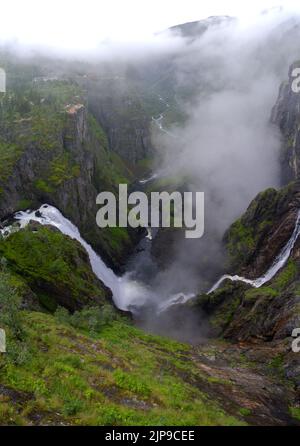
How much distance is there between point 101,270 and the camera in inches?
4163

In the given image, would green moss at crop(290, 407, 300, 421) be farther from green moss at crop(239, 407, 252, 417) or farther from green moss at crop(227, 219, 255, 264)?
green moss at crop(227, 219, 255, 264)

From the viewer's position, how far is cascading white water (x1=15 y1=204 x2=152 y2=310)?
97.1 m

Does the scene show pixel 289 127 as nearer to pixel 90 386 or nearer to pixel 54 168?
pixel 54 168

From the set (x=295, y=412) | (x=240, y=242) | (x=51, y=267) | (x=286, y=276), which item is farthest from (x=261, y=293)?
(x=51, y=267)

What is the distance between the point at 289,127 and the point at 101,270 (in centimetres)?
9287

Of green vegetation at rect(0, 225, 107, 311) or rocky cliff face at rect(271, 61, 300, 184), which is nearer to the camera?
green vegetation at rect(0, 225, 107, 311)

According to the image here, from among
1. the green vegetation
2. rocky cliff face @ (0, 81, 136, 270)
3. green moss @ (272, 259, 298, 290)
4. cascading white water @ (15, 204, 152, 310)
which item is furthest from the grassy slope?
rocky cliff face @ (0, 81, 136, 270)

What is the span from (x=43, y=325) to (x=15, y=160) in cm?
7496

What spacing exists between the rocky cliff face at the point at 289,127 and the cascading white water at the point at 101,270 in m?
59.5

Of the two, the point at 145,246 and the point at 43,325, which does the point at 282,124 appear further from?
the point at 43,325

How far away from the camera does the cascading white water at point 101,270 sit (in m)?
97.1

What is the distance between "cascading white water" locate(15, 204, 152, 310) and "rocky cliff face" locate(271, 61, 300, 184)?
59537 mm

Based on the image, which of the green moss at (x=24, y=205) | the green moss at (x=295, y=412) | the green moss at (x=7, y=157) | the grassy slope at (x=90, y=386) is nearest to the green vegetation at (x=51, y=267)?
the green moss at (x=24, y=205)

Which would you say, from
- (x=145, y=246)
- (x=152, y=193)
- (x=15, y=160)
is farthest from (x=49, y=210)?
(x=152, y=193)
